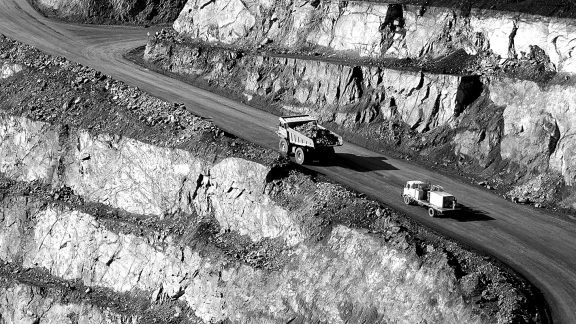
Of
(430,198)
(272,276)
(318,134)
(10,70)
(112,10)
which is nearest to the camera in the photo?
(272,276)

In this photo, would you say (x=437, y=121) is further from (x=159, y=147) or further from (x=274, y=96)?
(x=159, y=147)

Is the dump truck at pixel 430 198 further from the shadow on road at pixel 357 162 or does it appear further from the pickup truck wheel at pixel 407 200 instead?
the shadow on road at pixel 357 162

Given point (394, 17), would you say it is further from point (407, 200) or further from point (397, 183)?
point (407, 200)

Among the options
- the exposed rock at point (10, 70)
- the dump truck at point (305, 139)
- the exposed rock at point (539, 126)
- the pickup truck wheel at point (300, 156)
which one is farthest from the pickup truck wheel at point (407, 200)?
the exposed rock at point (10, 70)

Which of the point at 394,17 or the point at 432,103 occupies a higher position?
the point at 394,17

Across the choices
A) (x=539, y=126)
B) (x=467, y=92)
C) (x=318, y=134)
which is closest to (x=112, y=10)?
(x=318, y=134)

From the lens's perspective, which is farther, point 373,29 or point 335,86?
point 373,29

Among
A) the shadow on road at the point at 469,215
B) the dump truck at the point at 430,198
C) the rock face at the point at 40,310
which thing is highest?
the dump truck at the point at 430,198
